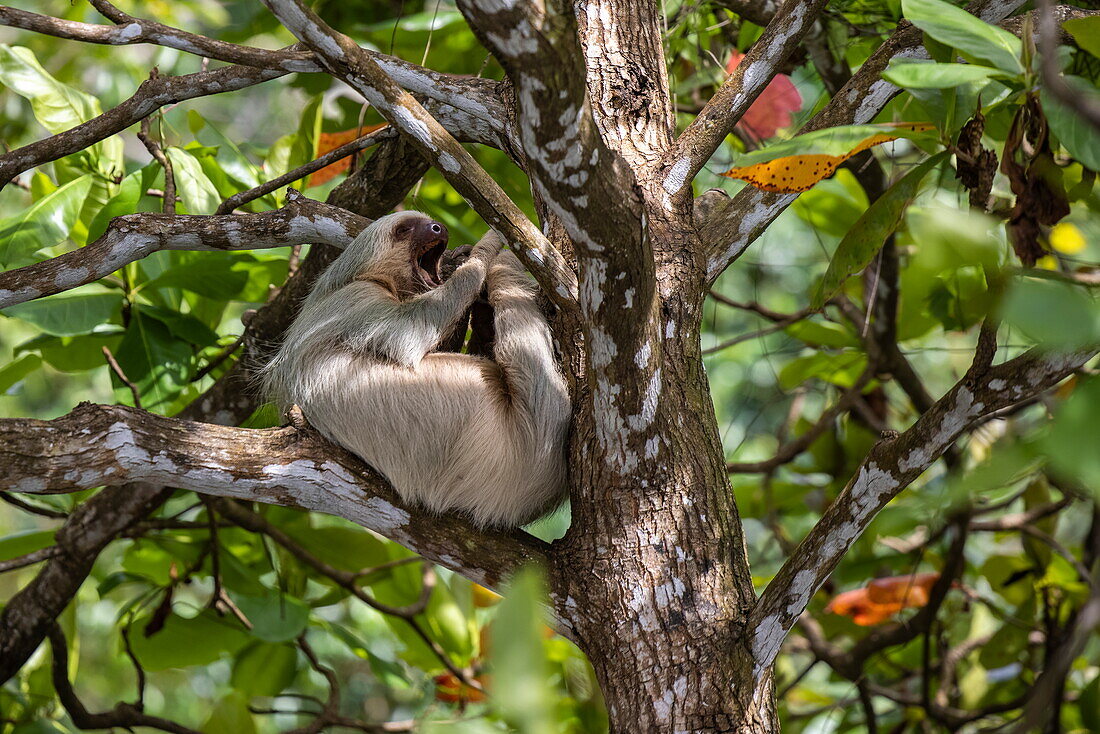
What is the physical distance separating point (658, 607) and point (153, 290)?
2394 mm

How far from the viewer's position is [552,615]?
215 centimetres

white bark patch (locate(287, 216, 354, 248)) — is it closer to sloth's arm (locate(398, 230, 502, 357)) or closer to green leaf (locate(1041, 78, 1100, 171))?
sloth's arm (locate(398, 230, 502, 357))

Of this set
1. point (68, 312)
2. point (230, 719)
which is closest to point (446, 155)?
point (68, 312)

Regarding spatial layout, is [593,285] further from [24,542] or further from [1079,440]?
[24,542]

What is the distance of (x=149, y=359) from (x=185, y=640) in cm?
117

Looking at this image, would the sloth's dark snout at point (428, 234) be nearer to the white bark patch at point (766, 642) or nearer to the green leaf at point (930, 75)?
the white bark patch at point (766, 642)

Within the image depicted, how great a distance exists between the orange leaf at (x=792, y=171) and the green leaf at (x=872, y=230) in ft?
0.57

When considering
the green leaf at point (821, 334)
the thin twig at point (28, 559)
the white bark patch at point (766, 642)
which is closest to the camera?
the white bark patch at point (766, 642)

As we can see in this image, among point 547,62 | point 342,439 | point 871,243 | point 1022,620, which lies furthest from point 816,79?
point 547,62

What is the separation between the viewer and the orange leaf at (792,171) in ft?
6.42

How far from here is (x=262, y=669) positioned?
159 inches

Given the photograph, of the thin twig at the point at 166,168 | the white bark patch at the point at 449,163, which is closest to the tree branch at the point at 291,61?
the thin twig at the point at 166,168

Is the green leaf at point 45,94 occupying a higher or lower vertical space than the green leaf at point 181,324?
higher

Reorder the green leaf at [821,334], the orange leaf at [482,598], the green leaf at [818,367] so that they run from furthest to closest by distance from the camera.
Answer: the orange leaf at [482,598]
the green leaf at [818,367]
the green leaf at [821,334]
